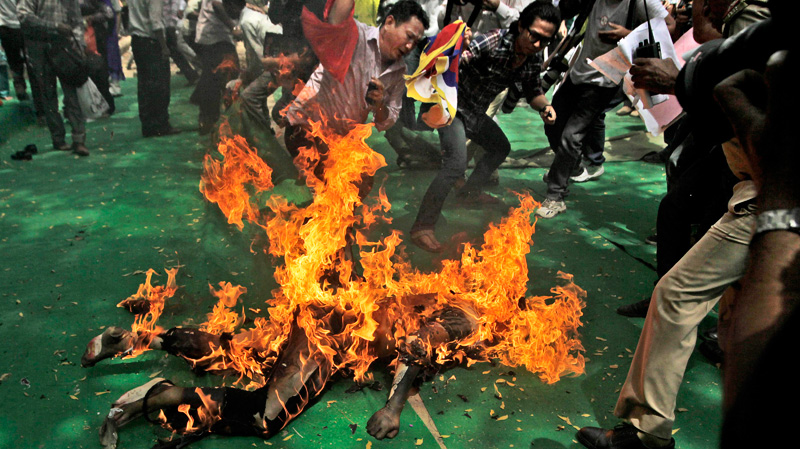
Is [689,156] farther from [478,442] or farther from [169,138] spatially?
[169,138]

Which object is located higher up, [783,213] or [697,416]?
[783,213]

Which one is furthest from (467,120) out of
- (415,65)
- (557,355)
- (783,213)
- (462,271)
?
(783,213)

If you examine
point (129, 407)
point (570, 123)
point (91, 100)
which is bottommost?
point (129, 407)

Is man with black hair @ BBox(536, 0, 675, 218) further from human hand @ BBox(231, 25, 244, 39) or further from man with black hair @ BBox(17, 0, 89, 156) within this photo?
man with black hair @ BBox(17, 0, 89, 156)

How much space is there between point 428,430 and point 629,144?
7757mm

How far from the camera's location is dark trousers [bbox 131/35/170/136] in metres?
8.76

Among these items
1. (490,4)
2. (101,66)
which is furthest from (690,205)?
(101,66)

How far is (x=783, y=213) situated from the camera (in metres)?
1.33

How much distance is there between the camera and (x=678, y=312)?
8.23 feet

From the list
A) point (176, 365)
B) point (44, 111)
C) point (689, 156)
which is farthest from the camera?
point (44, 111)

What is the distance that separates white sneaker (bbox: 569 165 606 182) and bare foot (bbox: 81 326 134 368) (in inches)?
251

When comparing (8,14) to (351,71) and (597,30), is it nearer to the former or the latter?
(351,71)

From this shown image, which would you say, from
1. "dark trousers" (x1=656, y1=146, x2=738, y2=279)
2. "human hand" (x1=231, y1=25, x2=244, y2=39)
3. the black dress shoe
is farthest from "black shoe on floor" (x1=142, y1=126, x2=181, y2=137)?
the black dress shoe

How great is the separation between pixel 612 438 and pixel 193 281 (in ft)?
11.9
